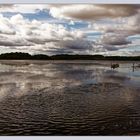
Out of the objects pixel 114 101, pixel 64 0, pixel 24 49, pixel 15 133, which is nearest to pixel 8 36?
pixel 24 49

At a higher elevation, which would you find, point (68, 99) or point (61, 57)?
point (61, 57)

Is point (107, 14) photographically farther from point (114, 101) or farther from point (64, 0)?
point (114, 101)

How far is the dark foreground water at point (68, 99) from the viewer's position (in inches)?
106

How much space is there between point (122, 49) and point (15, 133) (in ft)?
3.66

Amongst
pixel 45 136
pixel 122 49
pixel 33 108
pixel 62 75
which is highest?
pixel 122 49

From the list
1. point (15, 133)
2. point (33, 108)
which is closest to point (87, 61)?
point (33, 108)

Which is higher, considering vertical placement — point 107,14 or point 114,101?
point 107,14

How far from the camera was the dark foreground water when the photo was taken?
2697 mm

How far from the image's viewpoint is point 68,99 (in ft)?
9.02

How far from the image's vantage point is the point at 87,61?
109 inches

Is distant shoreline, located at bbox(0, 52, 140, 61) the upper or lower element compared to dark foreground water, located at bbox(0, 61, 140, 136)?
upper

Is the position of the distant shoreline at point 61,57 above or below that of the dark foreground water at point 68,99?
above

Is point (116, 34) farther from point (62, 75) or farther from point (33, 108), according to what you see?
point (33, 108)

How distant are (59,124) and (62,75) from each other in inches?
15.8
